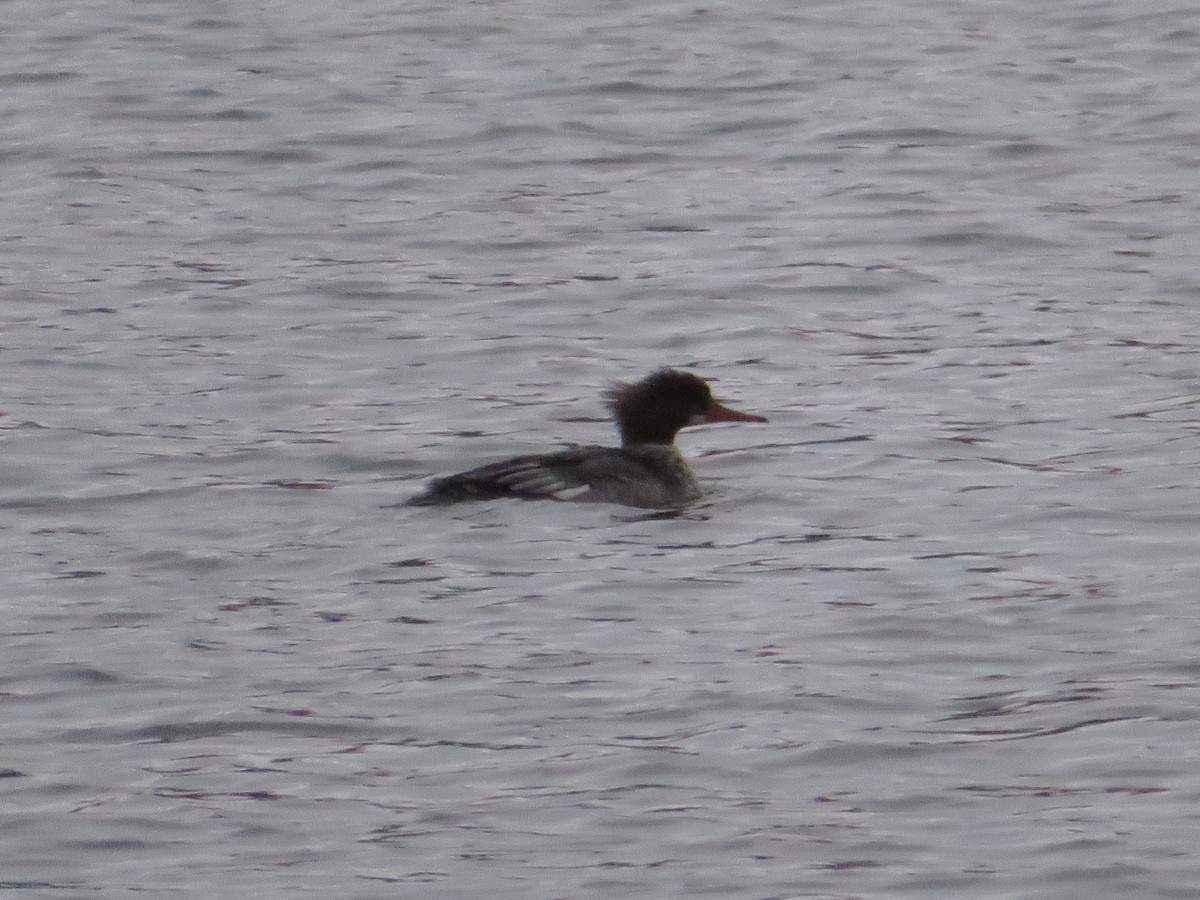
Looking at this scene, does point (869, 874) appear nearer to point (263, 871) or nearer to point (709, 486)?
point (263, 871)

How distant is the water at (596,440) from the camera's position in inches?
272

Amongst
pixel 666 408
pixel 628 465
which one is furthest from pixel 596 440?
pixel 628 465

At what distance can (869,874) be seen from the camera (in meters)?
6.51

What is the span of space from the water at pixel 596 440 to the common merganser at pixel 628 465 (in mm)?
87

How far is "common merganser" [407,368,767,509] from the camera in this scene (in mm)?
9820

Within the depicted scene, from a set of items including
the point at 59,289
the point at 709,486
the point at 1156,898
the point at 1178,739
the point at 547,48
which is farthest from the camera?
the point at 547,48

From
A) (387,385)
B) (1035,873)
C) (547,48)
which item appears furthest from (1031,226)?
(1035,873)

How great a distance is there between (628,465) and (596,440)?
1.32m

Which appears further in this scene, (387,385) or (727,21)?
(727,21)

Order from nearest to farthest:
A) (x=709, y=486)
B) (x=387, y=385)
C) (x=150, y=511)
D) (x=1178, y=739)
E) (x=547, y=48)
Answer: (x=1178, y=739) < (x=150, y=511) < (x=709, y=486) < (x=387, y=385) < (x=547, y=48)

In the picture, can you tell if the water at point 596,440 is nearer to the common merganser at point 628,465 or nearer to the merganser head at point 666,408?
the common merganser at point 628,465

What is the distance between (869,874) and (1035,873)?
15.4 inches

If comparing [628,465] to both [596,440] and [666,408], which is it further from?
[596,440]

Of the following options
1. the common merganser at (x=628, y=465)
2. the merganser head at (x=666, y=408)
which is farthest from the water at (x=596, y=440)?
the merganser head at (x=666, y=408)
